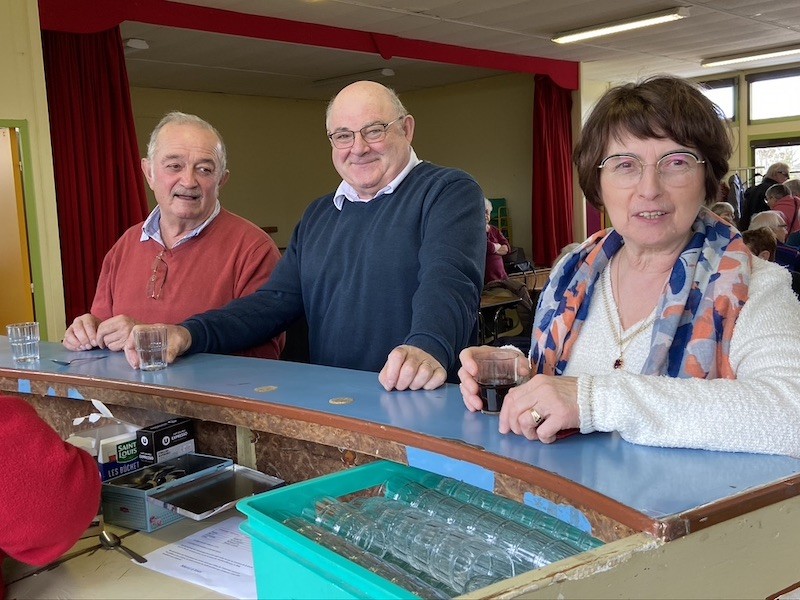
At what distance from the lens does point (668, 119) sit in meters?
1.55

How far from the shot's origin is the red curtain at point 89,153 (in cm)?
589

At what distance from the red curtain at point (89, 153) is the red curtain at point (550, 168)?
21.1 ft

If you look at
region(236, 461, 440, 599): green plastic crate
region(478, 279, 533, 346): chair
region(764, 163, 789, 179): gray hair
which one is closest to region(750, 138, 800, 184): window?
region(764, 163, 789, 179): gray hair

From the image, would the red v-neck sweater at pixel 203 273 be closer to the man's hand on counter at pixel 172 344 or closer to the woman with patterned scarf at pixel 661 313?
the man's hand on counter at pixel 172 344

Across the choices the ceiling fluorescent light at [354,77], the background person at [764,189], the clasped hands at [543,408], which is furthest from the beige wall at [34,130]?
the background person at [764,189]

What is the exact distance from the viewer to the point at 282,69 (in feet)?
33.2

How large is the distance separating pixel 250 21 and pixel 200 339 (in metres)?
5.54

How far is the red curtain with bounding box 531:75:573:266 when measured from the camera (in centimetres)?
1115

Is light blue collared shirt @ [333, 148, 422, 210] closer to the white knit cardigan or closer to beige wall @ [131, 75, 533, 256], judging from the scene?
the white knit cardigan

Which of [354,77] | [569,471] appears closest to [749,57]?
[354,77]

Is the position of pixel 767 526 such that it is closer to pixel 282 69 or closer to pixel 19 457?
pixel 19 457

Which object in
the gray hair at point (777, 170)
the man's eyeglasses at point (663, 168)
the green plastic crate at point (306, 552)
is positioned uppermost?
the gray hair at point (777, 170)

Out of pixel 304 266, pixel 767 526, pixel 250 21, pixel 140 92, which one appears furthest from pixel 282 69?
pixel 767 526

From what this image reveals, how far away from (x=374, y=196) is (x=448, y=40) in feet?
22.0
